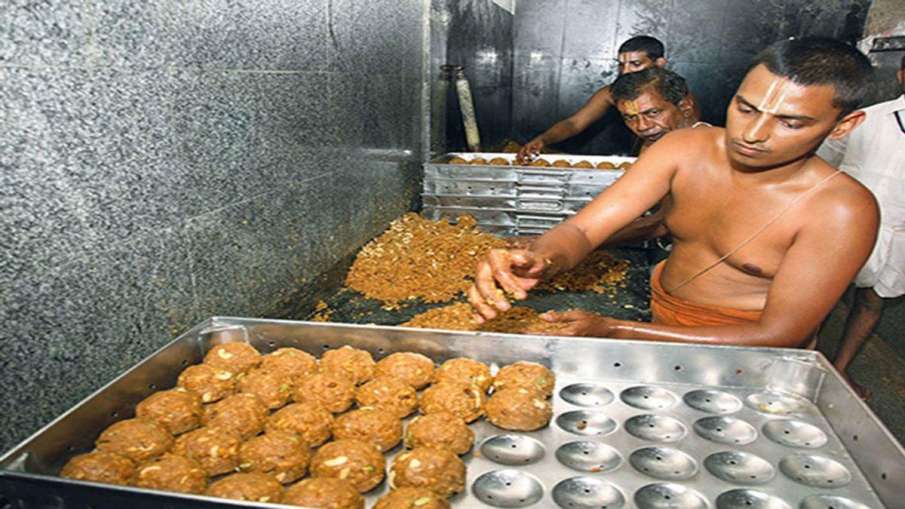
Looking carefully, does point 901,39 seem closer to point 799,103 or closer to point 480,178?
point 480,178

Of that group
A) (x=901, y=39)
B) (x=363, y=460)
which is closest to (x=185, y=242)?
(x=363, y=460)

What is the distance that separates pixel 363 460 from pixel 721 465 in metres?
1.06

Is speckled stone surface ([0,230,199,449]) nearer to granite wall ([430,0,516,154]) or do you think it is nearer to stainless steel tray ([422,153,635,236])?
stainless steel tray ([422,153,635,236])

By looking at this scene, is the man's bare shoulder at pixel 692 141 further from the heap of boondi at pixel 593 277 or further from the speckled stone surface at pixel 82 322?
the speckled stone surface at pixel 82 322

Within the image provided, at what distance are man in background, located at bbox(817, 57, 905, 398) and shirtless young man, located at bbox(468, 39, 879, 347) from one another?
94.0 inches

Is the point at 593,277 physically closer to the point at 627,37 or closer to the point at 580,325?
the point at 580,325

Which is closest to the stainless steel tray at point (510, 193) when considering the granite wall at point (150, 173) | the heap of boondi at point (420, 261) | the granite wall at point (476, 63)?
the heap of boondi at point (420, 261)

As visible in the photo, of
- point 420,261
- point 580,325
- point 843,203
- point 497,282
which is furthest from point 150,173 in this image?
point 843,203

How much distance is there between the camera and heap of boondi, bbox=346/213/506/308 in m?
3.95

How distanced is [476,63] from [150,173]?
510cm

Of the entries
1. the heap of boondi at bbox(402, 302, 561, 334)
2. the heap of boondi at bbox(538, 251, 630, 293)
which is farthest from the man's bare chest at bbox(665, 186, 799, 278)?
the heap of boondi at bbox(538, 251, 630, 293)

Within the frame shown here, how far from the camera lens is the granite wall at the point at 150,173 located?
1.68m

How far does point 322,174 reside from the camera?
3688 mm

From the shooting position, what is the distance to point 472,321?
341 centimetres
